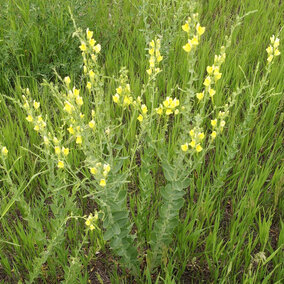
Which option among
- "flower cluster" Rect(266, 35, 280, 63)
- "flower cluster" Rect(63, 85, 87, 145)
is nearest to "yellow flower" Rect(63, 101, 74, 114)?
"flower cluster" Rect(63, 85, 87, 145)

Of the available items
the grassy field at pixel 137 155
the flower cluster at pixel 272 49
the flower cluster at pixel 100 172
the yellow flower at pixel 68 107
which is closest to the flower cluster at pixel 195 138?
the grassy field at pixel 137 155

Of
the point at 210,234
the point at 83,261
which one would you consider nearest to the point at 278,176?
the point at 210,234

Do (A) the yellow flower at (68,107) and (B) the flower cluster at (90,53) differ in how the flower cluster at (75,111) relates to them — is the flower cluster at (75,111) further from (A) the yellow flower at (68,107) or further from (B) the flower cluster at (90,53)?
(B) the flower cluster at (90,53)

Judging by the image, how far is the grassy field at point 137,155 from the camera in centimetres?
156

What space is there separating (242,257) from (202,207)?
332mm

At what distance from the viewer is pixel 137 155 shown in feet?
8.20

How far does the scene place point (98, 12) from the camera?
3.48m

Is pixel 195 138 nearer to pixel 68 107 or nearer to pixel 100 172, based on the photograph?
pixel 100 172

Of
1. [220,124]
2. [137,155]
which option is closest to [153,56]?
[220,124]

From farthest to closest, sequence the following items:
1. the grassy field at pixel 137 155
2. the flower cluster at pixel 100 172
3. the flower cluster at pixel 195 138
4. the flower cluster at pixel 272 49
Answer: the flower cluster at pixel 272 49
the grassy field at pixel 137 155
the flower cluster at pixel 195 138
the flower cluster at pixel 100 172

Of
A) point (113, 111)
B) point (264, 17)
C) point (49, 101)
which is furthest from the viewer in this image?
point (264, 17)

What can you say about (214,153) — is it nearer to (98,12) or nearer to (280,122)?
(280,122)

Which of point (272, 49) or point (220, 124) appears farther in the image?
point (272, 49)

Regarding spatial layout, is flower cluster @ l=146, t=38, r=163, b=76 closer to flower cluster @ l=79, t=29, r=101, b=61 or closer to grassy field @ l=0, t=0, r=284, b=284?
grassy field @ l=0, t=0, r=284, b=284
